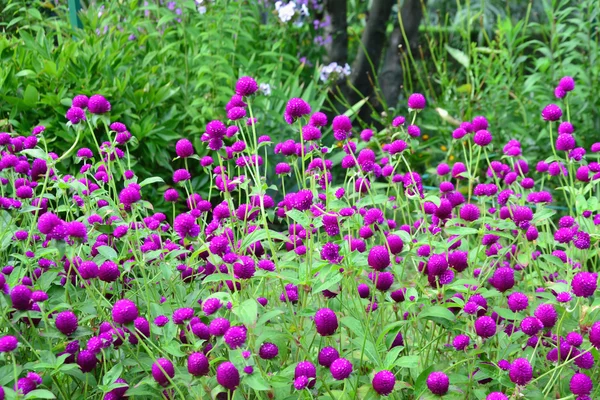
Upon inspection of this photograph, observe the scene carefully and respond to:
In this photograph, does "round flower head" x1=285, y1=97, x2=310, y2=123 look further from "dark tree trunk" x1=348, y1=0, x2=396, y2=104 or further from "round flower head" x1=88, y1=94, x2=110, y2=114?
"dark tree trunk" x1=348, y1=0, x2=396, y2=104

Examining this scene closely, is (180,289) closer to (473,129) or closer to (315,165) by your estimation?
(315,165)

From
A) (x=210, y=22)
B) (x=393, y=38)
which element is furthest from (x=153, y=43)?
(x=393, y=38)

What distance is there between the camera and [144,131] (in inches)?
145

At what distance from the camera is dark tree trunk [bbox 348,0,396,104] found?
5449mm

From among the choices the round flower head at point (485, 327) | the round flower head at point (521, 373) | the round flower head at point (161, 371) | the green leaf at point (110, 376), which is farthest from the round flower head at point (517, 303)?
the green leaf at point (110, 376)

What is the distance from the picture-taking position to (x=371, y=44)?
18.3 feet

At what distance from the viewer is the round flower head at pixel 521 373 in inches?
55.3

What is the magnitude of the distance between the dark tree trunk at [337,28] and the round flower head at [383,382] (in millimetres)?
4622

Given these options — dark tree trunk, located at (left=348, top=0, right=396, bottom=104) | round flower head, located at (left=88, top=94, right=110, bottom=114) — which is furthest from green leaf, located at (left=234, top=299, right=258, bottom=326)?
dark tree trunk, located at (left=348, top=0, right=396, bottom=104)

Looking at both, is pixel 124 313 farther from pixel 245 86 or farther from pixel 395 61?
pixel 395 61

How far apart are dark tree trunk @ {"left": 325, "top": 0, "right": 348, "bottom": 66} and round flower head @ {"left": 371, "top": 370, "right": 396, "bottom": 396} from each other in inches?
182

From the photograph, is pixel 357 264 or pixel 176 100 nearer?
pixel 357 264

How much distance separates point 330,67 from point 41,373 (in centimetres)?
395

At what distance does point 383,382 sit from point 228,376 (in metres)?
0.30
